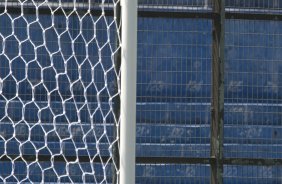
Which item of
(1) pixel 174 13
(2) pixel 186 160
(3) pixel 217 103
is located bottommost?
(2) pixel 186 160

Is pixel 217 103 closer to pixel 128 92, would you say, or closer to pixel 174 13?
pixel 174 13

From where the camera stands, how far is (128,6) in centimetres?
192

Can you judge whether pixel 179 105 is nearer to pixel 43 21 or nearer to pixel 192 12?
pixel 192 12

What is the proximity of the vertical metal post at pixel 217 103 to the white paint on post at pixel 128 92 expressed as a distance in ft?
5.13

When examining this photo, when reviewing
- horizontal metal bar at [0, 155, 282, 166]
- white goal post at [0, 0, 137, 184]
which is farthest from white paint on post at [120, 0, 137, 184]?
white goal post at [0, 0, 137, 184]

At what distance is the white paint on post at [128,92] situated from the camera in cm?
192

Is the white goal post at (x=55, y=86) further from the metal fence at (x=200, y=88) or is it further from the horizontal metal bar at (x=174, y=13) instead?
the metal fence at (x=200, y=88)

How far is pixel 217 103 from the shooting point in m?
3.45

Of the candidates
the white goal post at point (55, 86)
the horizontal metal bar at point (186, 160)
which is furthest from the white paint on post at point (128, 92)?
the white goal post at point (55, 86)

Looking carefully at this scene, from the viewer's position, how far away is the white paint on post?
1.92 metres

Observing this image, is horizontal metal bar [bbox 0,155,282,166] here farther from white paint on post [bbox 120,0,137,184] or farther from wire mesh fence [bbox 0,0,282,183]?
white paint on post [bbox 120,0,137,184]

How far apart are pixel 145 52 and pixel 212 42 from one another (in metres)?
0.39

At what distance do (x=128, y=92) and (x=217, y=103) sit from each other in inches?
62.3

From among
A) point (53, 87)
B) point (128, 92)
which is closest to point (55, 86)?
point (53, 87)
